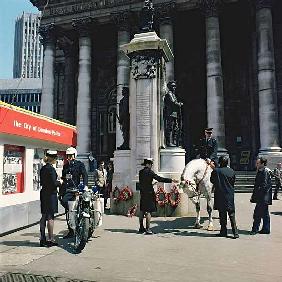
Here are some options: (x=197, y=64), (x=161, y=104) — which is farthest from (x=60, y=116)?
(x=161, y=104)

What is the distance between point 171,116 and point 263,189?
441cm

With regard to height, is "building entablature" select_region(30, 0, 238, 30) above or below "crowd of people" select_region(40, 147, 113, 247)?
above

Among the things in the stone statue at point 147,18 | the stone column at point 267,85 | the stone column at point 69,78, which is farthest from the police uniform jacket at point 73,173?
the stone column at point 69,78

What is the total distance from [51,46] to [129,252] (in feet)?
97.8

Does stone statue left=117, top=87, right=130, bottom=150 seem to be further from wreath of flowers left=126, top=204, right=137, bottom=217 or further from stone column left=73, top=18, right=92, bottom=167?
stone column left=73, top=18, right=92, bottom=167

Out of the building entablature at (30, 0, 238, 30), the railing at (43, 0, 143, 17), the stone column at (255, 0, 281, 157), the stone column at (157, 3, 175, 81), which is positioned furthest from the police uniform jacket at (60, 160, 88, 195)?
the railing at (43, 0, 143, 17)

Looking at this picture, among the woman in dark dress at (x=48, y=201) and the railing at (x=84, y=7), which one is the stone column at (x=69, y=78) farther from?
the woman in dark dress at (x=48, y=201)

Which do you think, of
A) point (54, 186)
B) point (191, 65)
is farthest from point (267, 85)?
point (54, 186)

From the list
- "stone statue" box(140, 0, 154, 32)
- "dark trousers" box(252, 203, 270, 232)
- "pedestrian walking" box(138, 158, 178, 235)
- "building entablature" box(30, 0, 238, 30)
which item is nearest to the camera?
A: "pedestrian walking" box(138, 158, 178, 235)

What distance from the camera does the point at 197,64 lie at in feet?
111

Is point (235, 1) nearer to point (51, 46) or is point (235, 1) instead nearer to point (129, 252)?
point (51, 46)

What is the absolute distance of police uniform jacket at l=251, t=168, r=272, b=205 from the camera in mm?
8719

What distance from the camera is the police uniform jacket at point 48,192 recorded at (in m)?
7.21

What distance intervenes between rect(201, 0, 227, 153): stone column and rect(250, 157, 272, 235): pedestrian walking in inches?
647
